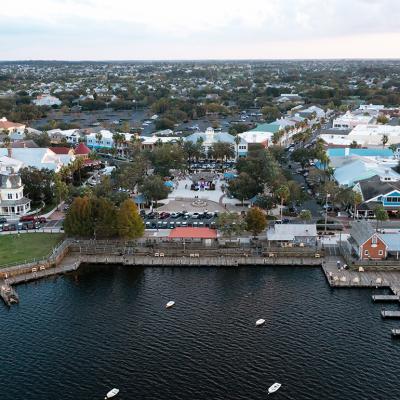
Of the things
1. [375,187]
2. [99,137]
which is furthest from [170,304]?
[99,137]

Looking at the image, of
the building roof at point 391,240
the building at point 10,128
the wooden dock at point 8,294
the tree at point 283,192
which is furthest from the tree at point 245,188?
the building at point 10,128

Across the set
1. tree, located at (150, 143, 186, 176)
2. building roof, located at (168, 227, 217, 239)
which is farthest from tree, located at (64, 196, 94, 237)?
tree, located at (150, 143, 186, 176)

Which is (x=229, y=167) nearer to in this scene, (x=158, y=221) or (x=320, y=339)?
(x=158, y=221)

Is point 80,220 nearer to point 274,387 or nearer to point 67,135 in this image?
point 274,387

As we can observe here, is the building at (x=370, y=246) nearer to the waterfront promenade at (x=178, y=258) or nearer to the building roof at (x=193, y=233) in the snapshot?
the waterfront promenade at (x=178, y=258)

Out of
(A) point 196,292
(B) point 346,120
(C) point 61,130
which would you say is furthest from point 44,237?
(B) point 346,120
